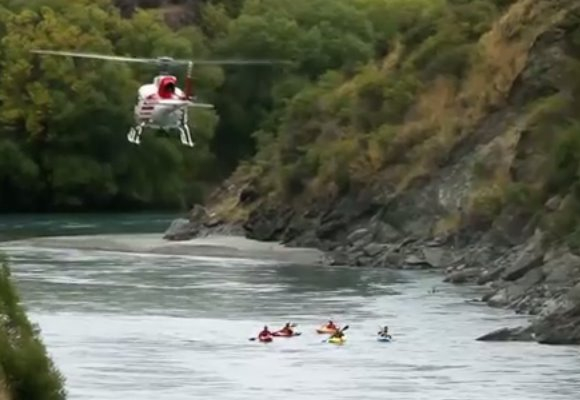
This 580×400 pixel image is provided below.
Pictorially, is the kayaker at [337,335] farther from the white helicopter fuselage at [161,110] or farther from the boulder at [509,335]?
the white helicopter fuselage at [161,110]

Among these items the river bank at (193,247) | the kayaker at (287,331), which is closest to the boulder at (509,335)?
the kayaker at (287,331)

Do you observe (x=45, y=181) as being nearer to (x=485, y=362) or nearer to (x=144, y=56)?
(x=144, y=56)

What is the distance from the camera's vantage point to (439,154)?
95062 mm

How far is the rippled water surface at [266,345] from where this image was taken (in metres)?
53.4

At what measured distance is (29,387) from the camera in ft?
104

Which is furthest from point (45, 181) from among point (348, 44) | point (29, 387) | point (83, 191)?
point (29, 387)

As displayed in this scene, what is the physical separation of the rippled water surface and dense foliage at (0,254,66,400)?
17963 millimetres

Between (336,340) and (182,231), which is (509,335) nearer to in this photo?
Answer: (336,340)

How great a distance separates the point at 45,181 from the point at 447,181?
35.2 meters

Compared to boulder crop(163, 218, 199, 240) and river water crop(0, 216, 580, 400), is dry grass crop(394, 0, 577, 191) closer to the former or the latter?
river water crop(0, 216, 580, 400)

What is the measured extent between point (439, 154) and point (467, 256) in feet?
33.9

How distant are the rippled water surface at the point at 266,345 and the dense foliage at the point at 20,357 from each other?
58.9 feet

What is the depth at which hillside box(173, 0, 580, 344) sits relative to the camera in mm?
84875

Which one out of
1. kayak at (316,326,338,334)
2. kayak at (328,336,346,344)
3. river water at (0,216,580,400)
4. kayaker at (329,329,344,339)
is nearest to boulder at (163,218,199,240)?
river water at (0,216,580,400)
